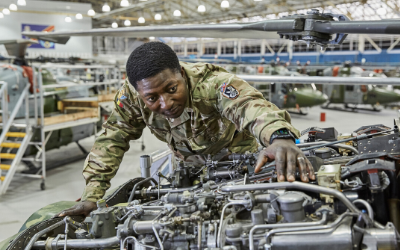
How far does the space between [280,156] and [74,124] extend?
19.7 feet

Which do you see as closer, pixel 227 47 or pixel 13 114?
pixel 13 114

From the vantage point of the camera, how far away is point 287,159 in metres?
1.52

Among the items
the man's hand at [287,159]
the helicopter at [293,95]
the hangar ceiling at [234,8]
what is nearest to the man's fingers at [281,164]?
the man's hand at [287,159]

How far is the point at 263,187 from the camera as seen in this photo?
1486 millimetres

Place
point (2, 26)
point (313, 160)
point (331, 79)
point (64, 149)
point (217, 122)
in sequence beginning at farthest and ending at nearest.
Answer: point (2, 26) → point (64, 149) → point (331, 79) → point (217, 122) → point (313, 160)

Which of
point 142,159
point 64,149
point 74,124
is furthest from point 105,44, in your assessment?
point 142,159

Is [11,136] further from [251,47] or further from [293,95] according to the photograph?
[251,47]

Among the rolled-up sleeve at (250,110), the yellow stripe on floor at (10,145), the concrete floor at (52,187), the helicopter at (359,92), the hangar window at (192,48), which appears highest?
the hangar window at (192,48)

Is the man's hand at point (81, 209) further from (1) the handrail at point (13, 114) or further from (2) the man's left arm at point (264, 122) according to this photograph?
(1) the handrail at point (13, 114)

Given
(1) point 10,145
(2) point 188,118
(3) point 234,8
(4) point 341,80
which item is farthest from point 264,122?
(3) point 234,8

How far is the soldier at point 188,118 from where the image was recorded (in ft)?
5.74

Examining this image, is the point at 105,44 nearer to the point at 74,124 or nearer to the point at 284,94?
the point at 284,94

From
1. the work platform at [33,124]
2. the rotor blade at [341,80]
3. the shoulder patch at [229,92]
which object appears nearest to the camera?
the shoulder patch at [229,92]

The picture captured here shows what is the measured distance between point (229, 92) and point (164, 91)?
40cm
